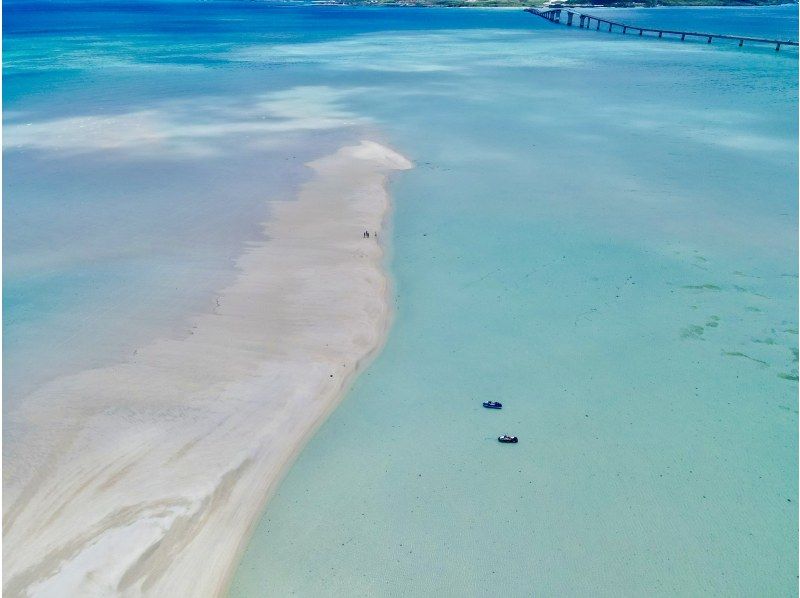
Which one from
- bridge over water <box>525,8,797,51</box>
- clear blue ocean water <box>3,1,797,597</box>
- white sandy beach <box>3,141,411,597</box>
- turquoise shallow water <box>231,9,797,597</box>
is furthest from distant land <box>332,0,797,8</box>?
white sandy beach <box>3,141,411,597</box>

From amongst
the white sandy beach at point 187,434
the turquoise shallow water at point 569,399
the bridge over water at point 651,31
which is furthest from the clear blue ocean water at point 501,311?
the bridge over water at point 651,31

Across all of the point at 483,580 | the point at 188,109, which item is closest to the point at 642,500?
the point at 483,580

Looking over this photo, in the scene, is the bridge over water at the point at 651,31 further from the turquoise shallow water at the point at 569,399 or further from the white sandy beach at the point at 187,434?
the white sandy beach at the point at 187,434

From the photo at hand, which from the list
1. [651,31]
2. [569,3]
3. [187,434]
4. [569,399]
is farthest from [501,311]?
[569,3]

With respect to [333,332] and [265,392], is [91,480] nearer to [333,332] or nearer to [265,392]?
[265,392]

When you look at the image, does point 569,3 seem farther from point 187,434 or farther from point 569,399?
point 187,434

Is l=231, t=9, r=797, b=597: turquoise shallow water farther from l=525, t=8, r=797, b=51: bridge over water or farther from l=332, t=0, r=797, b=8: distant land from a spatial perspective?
l=332, t=0, r=797, b=8: distant land
